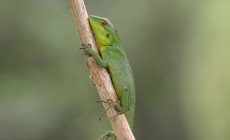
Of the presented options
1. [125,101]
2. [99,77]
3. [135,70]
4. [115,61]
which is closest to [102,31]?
[115,61]

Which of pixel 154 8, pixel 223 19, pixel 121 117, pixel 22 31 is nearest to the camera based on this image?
pixel 121 117

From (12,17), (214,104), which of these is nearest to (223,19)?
(214,104)

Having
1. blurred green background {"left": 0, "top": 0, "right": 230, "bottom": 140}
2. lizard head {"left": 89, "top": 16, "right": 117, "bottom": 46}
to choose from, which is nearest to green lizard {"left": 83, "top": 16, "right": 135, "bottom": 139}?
lizard head {"left": 89, "top": 16, "right": 117, "bottom": 46}

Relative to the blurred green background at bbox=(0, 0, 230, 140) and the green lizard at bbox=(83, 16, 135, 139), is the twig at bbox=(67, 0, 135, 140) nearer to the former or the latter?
the green lizard at bbox=(83, 16, 135, 139)

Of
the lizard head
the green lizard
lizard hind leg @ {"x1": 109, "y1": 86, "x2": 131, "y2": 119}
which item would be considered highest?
the lizard head

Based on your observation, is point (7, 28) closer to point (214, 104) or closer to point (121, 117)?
point (214, 104)

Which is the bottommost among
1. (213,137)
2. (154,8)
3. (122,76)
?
(213,137)
